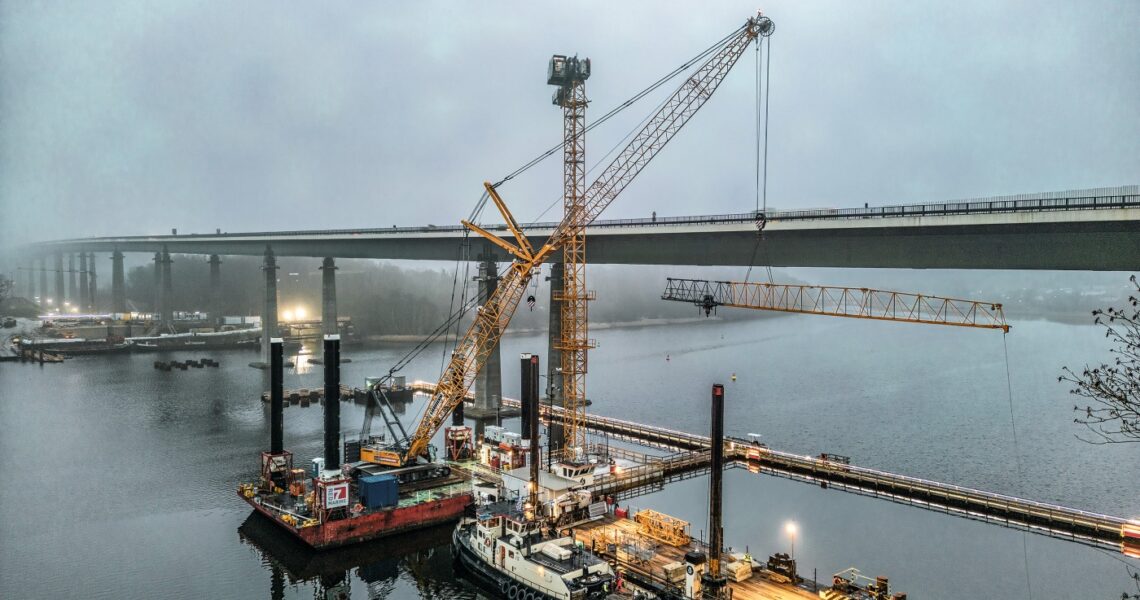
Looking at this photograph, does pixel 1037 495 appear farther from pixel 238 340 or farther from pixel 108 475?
pixel 238 340

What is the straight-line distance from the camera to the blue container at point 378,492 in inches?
1699

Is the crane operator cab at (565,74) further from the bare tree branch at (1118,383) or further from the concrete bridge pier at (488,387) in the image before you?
the bare tree branch at (1118,383)

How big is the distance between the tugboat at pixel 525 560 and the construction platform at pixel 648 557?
5.66 feet

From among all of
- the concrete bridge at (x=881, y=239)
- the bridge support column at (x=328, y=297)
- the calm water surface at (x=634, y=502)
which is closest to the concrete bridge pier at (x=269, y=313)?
the calm water surface at (x=634, y=502)

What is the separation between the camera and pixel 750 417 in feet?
248

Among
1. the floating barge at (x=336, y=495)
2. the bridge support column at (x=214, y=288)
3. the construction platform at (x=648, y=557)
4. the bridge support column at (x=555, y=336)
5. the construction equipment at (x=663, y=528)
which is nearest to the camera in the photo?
the construction platform at (x=648, y=557)

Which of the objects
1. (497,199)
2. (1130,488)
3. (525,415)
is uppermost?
(497,199)

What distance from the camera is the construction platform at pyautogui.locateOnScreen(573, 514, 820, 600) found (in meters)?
29.9

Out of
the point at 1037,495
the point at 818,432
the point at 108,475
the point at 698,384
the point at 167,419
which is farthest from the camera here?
the point at 698,384

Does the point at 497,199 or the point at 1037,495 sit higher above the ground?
the point at 497,199

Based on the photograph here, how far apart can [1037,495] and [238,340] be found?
149431 millimetres

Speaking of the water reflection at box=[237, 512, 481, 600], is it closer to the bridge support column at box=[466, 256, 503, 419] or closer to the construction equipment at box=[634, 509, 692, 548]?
the construction equipment at box=[634, 509, 692, 548]

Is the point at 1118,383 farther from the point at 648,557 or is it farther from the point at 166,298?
the point at 166,298

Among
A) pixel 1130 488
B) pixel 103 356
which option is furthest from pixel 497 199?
pixel 103 356
